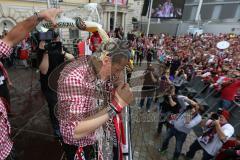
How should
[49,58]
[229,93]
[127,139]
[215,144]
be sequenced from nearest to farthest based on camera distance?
[127,139] → [49,58] → [215,144] → [229,93]

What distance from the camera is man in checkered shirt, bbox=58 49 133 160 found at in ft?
4.21

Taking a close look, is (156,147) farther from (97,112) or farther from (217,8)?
(217,8)

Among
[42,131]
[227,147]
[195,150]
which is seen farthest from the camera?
[42,131]

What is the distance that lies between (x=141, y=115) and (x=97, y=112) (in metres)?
0.93

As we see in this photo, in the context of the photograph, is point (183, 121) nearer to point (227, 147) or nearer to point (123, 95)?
point (227, 147)

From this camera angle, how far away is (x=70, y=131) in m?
1.35

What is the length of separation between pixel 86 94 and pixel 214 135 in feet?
10.4

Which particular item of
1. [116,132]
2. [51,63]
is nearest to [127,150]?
[116,132]

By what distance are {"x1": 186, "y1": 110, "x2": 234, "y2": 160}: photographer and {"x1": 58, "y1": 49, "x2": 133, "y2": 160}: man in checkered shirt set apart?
2.79 m

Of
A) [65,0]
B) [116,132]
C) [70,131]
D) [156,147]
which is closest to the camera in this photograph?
[70,131]

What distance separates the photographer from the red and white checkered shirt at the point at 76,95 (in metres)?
1.29

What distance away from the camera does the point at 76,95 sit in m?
1.32

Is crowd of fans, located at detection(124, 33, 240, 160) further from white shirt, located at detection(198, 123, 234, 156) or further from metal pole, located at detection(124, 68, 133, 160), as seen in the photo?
metal pole, located at detection(124, 68, 133, 160)

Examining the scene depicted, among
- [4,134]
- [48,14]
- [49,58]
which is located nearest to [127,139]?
[4,134]
